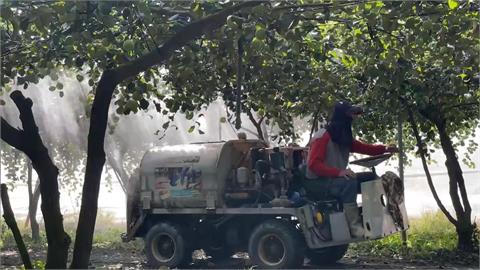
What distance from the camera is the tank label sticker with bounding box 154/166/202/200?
475 inches

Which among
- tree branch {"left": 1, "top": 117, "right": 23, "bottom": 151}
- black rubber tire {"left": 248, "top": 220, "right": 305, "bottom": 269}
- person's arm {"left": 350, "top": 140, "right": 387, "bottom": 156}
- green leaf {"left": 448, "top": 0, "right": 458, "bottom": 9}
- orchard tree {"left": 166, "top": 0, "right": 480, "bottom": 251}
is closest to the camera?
tree branch {"left": 1, "top": 117, "right": 23, "bottom": 151}

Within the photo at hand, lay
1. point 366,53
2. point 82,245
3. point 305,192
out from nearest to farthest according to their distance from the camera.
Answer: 1. point 82,245
2. point 366,53
3. point 305,192

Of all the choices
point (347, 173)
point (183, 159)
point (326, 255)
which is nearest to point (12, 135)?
point (347, 173)

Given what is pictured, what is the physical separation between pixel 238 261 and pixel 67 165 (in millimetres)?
14887

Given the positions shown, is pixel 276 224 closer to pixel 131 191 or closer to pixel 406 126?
pixel 131 191

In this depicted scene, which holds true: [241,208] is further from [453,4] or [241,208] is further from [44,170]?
[453,4]

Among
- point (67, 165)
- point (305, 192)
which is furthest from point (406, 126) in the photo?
point (67, 165)

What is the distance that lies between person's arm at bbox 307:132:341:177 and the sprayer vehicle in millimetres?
496

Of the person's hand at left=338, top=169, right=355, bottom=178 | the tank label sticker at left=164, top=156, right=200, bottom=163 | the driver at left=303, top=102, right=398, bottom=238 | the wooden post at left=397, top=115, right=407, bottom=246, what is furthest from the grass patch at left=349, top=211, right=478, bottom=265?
the tank label sticker at left=164, top=156, right=200, bottom=163

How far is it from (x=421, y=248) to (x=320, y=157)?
4.29 meters

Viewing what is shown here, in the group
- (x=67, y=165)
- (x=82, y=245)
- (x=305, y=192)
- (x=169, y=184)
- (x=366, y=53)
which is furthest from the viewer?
(x=67, y=165)

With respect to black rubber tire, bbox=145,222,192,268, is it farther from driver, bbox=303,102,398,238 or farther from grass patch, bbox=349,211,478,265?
grass patch, bbox=349,211,478,265

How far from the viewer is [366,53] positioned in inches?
384

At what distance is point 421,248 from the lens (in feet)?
45.1
